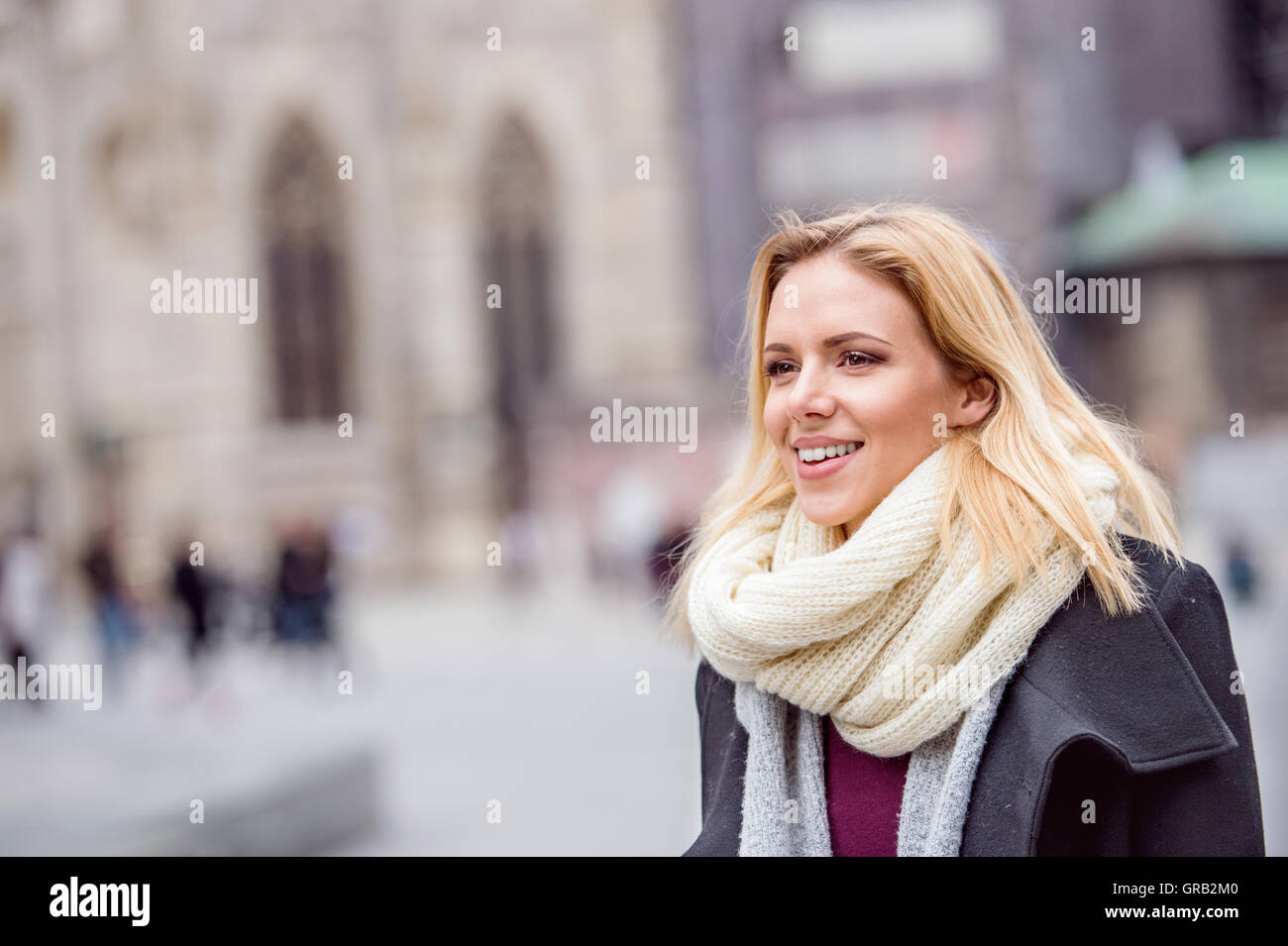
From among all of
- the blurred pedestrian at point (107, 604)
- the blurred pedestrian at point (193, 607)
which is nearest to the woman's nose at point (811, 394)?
the blurred pedestrian at point (193, 607)

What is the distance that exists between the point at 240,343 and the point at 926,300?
21342 mm

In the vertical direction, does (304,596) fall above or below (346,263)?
below

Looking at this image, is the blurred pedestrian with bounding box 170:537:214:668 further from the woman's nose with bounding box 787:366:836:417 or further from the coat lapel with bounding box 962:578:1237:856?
the coat lapel with bounding box 962:578:1237:856

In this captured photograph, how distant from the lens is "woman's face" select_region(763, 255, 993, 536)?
6.19 ft

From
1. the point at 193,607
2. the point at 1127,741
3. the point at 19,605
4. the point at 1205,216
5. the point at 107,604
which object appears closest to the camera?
the point at 1127,741

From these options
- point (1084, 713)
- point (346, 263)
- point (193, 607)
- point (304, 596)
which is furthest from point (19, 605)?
point (346, 263)

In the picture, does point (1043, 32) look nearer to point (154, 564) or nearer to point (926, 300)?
point (154, 564)

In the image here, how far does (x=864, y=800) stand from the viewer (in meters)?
1.92

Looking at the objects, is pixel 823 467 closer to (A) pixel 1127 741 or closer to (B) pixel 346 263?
(A) pixel 1127 741

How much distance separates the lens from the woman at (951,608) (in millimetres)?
1795

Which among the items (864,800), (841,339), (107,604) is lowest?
(107,604)

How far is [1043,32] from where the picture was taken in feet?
69.8

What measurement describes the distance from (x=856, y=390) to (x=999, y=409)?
192mm
